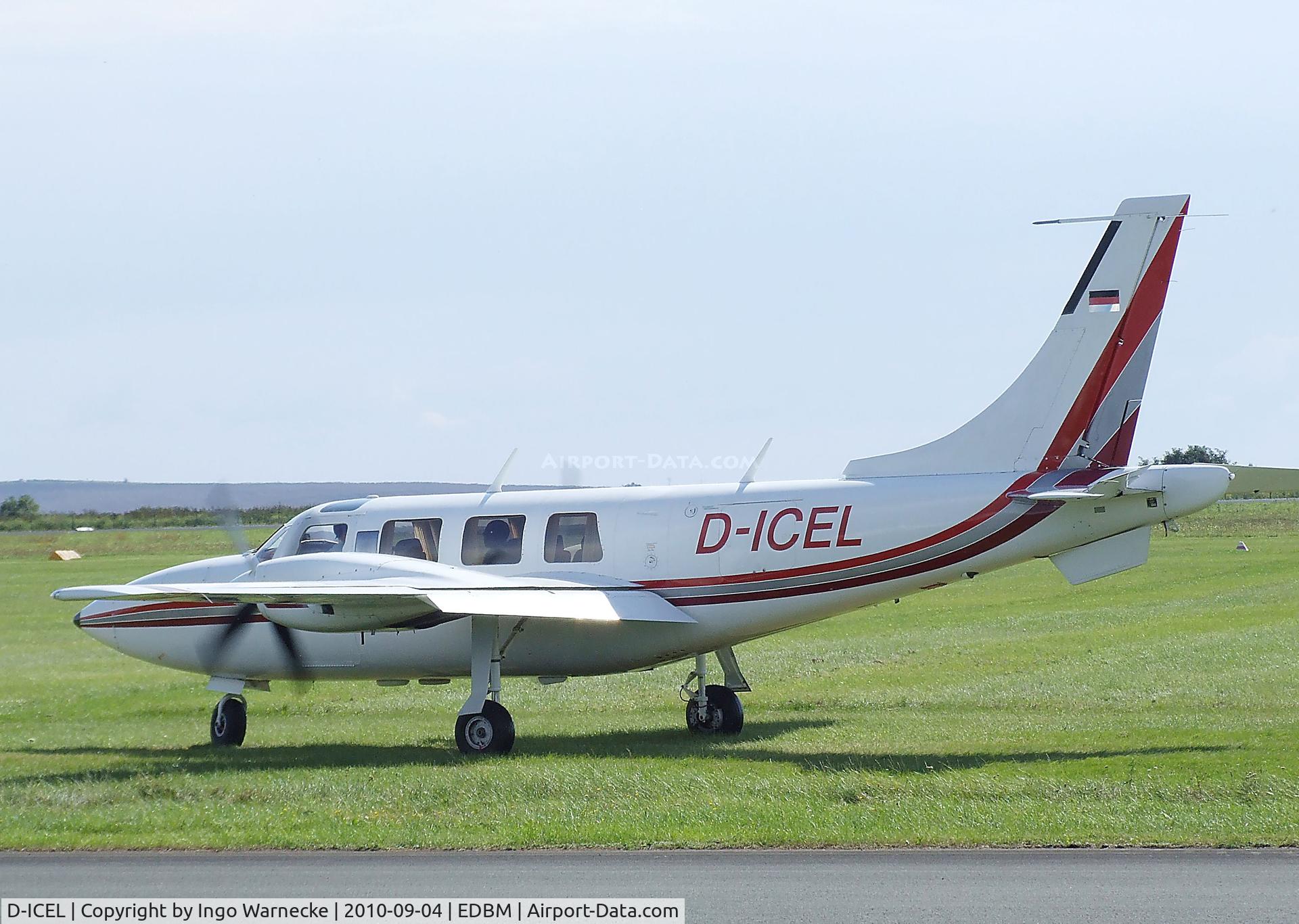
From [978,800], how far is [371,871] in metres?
5.69

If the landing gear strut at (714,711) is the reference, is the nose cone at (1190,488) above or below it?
above

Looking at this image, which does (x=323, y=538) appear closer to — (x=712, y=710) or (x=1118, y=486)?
(x=712, y=710)

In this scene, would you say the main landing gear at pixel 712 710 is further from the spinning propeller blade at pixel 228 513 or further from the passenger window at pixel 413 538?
the spinning propeller blade at pixel 228 513

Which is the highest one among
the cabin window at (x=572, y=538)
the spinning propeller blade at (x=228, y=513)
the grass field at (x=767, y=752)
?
the spinning propeller blade at (x=228, y=513)

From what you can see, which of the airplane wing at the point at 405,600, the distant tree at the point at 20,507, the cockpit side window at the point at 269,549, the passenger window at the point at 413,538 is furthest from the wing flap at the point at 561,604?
the distant tree at the point at 20,507

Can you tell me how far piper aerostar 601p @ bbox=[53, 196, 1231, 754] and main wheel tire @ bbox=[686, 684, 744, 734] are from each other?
34mm

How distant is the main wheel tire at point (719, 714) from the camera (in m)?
20.1

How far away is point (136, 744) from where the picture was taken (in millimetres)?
20797

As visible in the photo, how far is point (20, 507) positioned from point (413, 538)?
2484 inches

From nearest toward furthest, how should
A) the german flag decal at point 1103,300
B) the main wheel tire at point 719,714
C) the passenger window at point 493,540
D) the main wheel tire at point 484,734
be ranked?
the german flag decal at point 1103,300
the main wheel tire at point 484,734
the passenger window at point 493,540
the main wheel tire at point 719,714

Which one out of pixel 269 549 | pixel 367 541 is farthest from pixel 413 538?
pixel 269 549

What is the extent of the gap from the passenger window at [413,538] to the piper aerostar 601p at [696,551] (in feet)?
0.11

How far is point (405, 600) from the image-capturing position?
1759 cm

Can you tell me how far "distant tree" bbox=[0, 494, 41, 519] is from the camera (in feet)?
212
